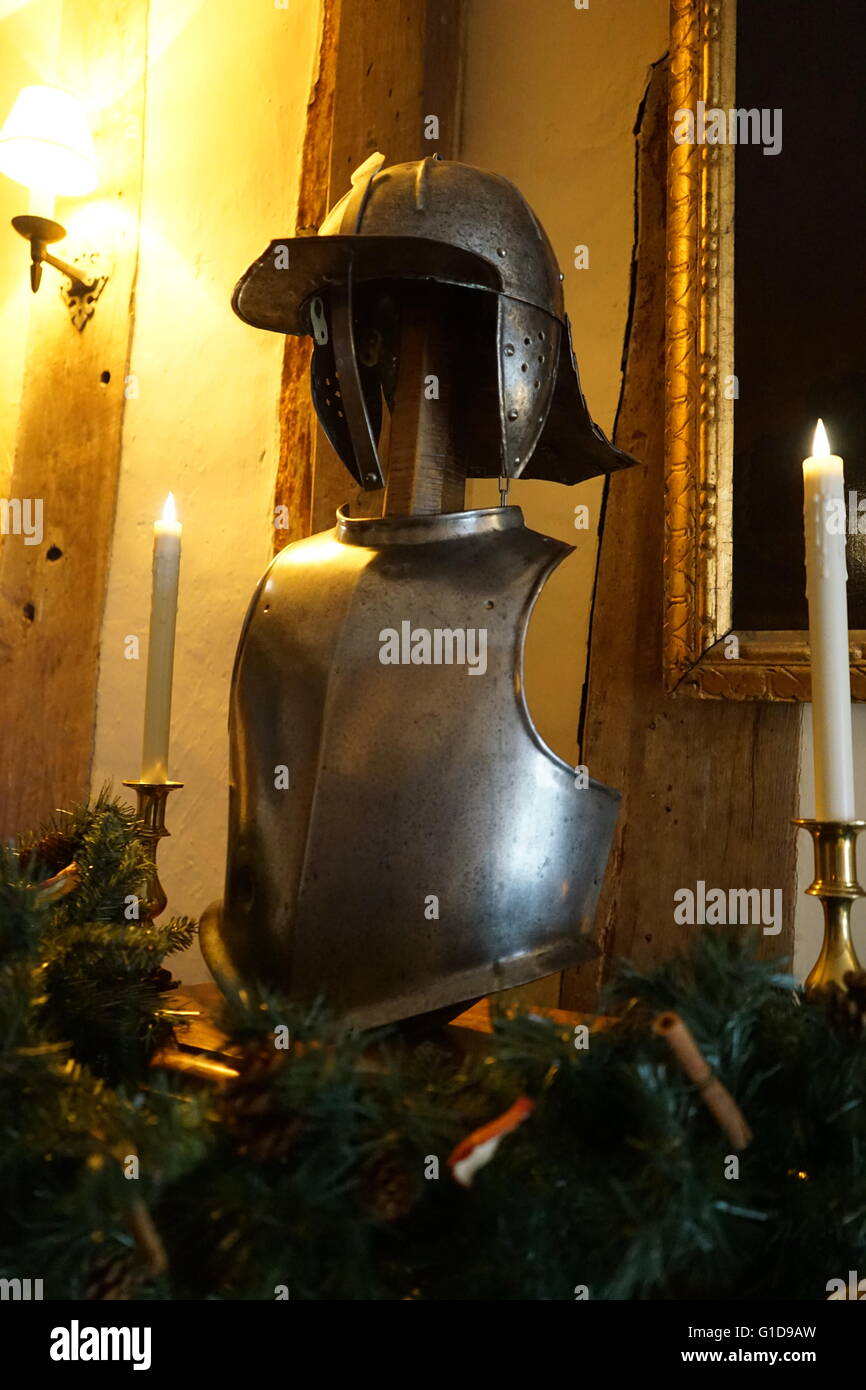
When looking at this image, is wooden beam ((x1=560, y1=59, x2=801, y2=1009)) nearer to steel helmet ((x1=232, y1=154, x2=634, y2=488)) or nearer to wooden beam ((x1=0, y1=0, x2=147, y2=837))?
steel helmet ((x1=232, y1=154, x2=634, y2=488))

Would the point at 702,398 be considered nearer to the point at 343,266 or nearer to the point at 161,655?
A: the point at 343,266

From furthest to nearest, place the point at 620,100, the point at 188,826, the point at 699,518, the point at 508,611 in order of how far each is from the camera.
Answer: the point at 188,826 → the point at 620,100 → the point at 699,518 → the point at 508,611

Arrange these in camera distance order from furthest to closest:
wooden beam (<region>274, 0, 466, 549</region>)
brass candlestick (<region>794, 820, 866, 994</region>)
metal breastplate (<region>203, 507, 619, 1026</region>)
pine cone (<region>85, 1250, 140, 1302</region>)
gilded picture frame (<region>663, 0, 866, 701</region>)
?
wooden beam (<region>274, 0, 466, 549</region>) → gilded picture frame (<region>663, 0, 866, 701</region>) → metal breastplate (<region>203, 507, 619, 1026</region>) → brass candlestick (<region>794, 820, 866, 994</region>) → pine cone (<region>85, 1250, 140, 1302</region>)

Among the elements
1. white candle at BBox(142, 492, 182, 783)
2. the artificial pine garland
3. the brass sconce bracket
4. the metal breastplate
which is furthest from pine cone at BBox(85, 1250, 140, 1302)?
the brass sconce bracket

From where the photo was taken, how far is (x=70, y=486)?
159cm

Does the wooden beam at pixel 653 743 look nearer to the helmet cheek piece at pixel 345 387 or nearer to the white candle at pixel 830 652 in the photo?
the helmet cheek piece at pixel 345 387

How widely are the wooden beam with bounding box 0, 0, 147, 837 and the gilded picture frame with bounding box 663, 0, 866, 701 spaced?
2.76 feet

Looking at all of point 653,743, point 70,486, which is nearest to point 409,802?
point 653,743

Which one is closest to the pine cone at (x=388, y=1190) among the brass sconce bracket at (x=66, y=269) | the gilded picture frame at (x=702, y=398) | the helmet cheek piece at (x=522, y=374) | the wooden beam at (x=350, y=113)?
the helmet cheek piece at (x=522, y=374)

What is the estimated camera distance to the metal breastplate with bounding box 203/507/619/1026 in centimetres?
74
